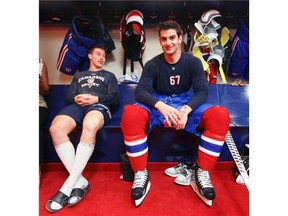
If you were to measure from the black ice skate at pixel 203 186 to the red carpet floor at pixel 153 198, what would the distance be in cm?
3

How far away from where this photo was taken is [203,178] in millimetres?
1195

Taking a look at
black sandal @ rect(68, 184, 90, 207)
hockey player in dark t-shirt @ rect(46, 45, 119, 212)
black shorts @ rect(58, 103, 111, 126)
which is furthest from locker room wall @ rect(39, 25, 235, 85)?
black sandal @ rect(68, 184, 90, 207)

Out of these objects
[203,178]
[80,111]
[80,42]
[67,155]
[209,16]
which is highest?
[209,16]

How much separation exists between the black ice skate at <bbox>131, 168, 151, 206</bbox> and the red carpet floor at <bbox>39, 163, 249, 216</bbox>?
32mm

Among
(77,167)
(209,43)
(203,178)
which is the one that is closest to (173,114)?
(203,178)

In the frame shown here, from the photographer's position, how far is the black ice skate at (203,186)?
1.12 m

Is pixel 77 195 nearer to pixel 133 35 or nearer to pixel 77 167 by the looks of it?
pixel 77 167

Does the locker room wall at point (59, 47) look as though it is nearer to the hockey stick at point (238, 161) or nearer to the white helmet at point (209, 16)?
the white helmet at point (209, 16)

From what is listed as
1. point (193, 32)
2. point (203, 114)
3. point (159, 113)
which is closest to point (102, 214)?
point (159, 113)

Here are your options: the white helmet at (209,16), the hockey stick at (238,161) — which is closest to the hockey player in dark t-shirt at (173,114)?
the hockey stick at (238,161)

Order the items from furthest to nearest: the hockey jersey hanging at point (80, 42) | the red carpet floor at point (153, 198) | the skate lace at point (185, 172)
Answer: the hockey jersey hanging at point (80, 42) < the skate lace at point (185, 172) < the red carpet floor at point (153, 198)

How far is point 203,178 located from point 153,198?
0.27 meters

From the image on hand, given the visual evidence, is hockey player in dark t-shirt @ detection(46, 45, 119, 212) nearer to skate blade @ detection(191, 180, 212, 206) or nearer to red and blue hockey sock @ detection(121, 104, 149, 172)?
red and blue hockey sock @ detection(121, 104, 149, 172)
